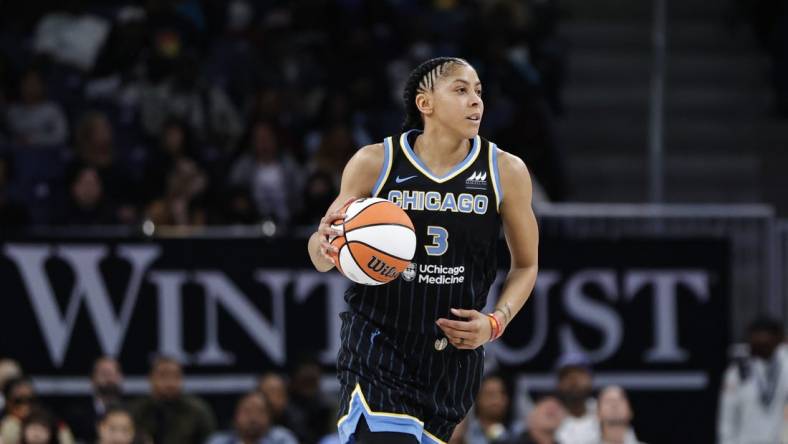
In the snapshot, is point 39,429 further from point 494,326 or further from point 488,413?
point 494,326

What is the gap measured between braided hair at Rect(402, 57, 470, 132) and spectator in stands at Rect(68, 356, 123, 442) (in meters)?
5.35

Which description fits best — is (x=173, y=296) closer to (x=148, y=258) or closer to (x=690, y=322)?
(x=148, y=258)

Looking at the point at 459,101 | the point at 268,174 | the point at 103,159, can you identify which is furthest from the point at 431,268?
the point at 103,159

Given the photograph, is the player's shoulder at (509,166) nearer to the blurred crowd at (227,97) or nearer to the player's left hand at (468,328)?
the player's left hand at (468,328)

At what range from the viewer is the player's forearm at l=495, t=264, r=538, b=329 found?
638 cm

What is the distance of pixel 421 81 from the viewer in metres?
6.50

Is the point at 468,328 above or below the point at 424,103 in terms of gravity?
below

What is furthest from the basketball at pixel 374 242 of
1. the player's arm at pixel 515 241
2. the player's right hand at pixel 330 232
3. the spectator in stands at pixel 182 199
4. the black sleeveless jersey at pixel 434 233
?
the spectator in stands at pixel 182 199

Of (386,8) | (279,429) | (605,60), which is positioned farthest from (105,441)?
(605,60)

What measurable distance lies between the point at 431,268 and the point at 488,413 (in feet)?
17.7

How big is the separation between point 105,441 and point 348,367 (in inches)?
167

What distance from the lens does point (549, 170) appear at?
14.5m

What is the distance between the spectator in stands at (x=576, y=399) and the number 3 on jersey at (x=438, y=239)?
17.5 feet

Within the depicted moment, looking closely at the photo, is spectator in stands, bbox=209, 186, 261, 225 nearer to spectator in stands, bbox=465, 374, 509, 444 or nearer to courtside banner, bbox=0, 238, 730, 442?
courtside banner, bbox=0, 238, 730, 442
